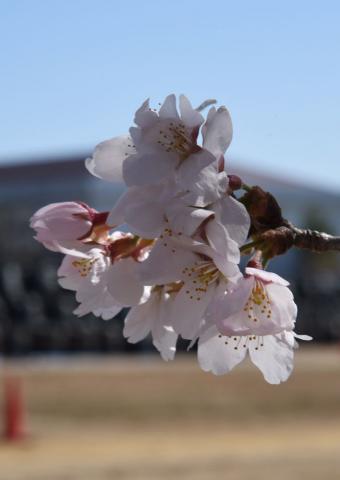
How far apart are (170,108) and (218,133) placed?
68 mm

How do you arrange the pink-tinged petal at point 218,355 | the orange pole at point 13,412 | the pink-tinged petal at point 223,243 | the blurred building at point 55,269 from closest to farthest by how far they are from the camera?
the pink-tinged petal at point 223,243 → the pink-tinged petal at point 218,355 → the orange pole at point 13,412 → the blurred building at point 55,269

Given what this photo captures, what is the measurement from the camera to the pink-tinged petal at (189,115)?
1.01 meters

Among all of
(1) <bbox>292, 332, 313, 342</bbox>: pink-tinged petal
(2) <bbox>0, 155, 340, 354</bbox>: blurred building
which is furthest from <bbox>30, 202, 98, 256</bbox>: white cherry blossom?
(2) <bbox>0, 155, 340, 354</bbox>: blurred building

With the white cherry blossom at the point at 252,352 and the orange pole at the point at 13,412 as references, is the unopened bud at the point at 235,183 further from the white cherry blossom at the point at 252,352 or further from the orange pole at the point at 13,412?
the orange pole at the point at 13,412

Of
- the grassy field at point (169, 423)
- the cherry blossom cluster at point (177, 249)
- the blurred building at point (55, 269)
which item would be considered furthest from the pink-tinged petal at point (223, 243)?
the blurred building at point (55, 269)

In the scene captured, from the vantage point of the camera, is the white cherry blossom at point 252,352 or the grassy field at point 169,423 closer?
A: the white cherry blossom at point 252,352

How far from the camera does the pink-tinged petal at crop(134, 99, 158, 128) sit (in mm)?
1005

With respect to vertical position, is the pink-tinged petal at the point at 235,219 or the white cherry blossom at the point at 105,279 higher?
the pink-tinged petal at the point at 235,219

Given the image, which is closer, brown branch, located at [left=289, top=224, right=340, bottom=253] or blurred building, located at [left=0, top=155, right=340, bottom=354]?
brown branch, located at [left=289, top=224, right=340, bottom=253]

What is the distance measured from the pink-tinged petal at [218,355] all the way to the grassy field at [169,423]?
538 inches

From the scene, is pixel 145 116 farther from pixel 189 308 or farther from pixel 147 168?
pixel 189 308

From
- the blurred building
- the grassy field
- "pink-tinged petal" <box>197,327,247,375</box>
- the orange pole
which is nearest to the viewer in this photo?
"pink-tinged petal" <box>197,327,247,375</box>

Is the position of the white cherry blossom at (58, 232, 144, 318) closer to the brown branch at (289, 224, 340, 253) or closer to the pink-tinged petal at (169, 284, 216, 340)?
the pink-tinged petal at (169, 284, 216, 340)

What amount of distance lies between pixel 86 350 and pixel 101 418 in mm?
6367
